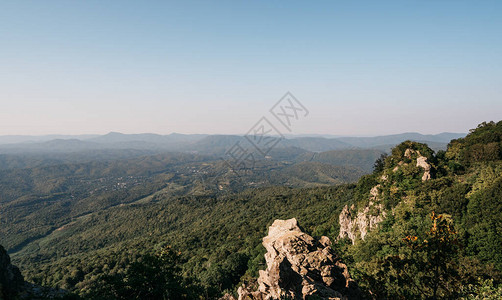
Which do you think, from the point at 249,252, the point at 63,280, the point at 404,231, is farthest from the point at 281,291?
the point at 63,280

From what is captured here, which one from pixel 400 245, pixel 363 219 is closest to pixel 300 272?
pixel 400 245

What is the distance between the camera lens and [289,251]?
17.6 meters

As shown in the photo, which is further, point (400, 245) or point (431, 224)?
point (431, 224)

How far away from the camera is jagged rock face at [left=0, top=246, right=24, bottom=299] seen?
43.6 feet

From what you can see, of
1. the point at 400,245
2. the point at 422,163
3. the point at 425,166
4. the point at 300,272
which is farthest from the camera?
the point at 422,163

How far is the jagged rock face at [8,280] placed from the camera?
13281mm

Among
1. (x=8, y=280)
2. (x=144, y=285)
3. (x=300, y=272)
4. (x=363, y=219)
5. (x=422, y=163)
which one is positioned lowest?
(x=363, y=219)

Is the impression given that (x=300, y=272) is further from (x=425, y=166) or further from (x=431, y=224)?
(x=425, y=166)

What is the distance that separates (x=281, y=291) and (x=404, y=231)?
21.7 metres

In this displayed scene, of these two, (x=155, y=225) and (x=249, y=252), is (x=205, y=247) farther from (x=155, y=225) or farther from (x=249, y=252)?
(x=155, y=225)

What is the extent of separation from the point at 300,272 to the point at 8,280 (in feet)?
65.9

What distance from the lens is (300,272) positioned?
51.7ft

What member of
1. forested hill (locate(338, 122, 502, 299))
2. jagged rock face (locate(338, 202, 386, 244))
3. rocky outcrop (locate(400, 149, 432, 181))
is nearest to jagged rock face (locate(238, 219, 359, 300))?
forested hill (locate(338, 122, 502, 299))

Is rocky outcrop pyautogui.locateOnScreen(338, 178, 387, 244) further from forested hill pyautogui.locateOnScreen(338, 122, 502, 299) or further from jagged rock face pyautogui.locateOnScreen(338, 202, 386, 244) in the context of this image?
forested hill pyautogui.locateOnScreen(338, 122, 502, 299)
